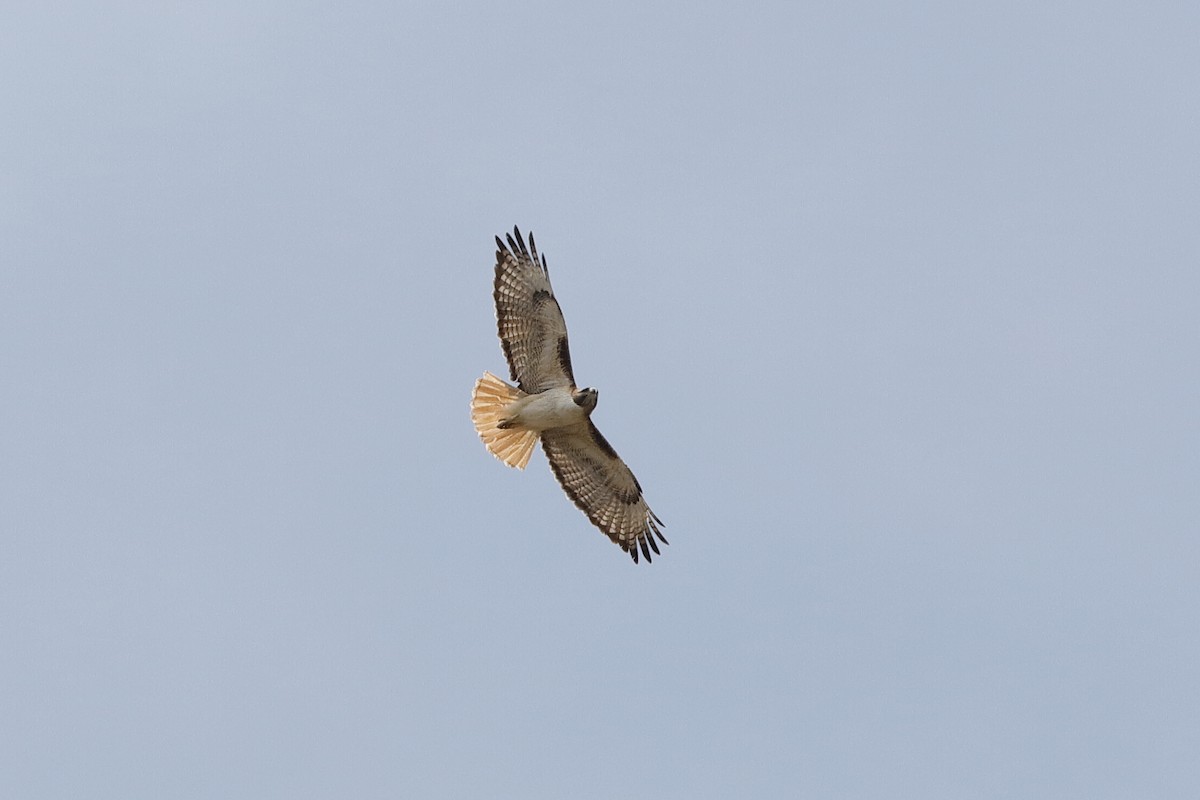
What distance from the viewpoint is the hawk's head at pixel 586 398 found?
2198 centimetres

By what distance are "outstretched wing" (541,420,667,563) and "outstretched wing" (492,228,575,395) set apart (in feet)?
2.69

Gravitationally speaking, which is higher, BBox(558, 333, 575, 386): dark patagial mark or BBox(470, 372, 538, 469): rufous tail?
BBox(558, 333, 575, 386): dark patagial mark

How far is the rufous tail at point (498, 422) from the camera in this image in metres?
22.3

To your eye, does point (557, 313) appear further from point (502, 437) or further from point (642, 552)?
point (642, 552)

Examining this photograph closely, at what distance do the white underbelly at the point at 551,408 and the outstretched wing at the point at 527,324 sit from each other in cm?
16

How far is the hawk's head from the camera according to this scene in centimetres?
2198

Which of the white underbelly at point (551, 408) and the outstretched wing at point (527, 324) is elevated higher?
the outstretched wing at point (527, 324)

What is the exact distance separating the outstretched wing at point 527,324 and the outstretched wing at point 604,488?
82 cm

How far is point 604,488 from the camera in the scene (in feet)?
77.0

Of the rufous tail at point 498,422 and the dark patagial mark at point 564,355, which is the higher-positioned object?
the dark patagial mark at point 564,355

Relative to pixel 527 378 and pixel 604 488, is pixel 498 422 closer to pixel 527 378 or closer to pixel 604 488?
pixel 527 378

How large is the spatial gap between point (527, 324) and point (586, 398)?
105cm

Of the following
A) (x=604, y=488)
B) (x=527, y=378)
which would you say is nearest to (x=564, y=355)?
(x=527, y=378)

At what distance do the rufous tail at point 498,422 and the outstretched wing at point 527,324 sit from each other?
0.21 metres
